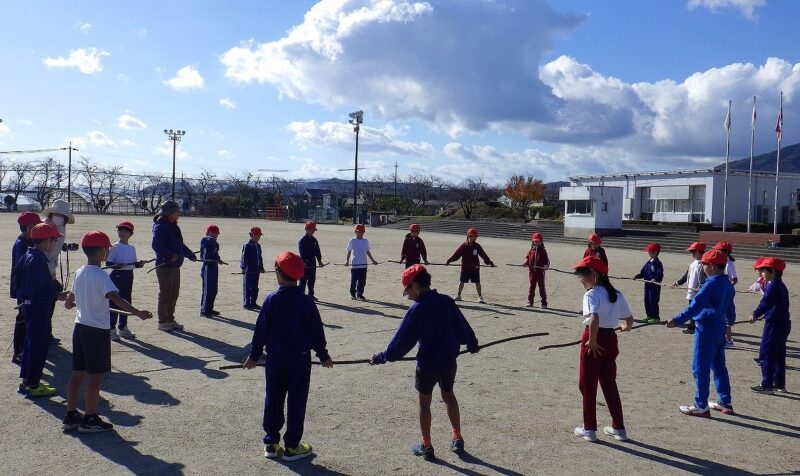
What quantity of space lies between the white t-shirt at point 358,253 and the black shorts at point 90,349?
8700 mm

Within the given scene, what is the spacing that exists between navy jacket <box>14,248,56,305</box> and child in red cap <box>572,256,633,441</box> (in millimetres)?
5257

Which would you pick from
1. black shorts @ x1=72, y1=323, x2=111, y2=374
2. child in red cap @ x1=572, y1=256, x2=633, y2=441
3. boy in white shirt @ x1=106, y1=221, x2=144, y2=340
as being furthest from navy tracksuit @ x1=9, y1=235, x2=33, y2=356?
child in red cap @ x1=572, y1=256, x2=633, y2=441

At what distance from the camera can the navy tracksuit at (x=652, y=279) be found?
11.6 metres

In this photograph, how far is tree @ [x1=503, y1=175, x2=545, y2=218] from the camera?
8306cm

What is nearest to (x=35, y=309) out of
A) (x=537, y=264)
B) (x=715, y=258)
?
(x=715, y=258)

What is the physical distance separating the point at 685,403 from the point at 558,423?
1715 mm

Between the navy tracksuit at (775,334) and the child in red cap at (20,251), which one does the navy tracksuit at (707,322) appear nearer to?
the navy tracksuit at (775,334)

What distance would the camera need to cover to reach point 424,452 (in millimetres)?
5141

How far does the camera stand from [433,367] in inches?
201

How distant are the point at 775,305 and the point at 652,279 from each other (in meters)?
4.23

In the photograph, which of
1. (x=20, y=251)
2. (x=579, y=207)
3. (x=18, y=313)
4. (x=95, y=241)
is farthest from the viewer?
(x=579, y=207)

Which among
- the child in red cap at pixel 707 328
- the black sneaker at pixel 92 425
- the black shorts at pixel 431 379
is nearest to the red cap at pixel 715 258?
the child in red cap at pixel 707 328

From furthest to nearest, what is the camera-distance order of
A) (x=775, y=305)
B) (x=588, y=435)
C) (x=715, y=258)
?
(x=775, y=305), (x=715, y=258), (x=588, y=435)

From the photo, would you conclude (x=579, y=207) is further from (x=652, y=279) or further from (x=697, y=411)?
(x=697, y=411)
